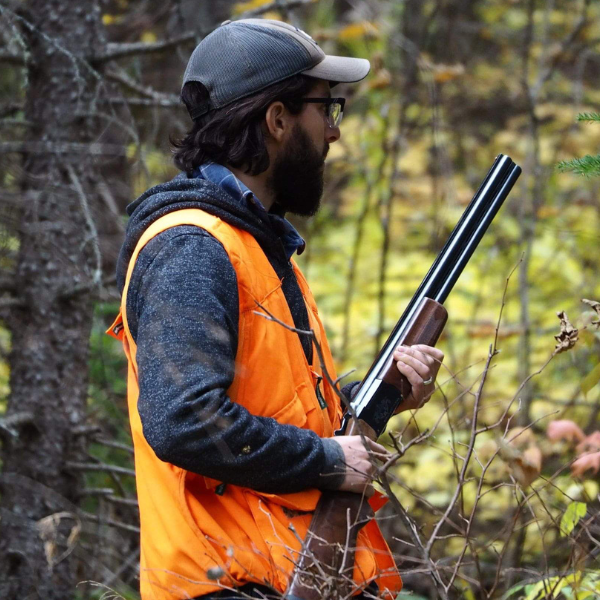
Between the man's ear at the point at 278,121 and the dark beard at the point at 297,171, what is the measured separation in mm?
31

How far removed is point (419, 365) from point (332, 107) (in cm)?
90

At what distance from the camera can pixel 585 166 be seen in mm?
2232

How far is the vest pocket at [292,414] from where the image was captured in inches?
83.7

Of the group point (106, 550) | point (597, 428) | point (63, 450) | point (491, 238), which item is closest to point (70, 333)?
point (63, 450)

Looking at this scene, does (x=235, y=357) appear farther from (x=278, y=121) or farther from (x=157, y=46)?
(x=157, y=46)

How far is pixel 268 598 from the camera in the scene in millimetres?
2012

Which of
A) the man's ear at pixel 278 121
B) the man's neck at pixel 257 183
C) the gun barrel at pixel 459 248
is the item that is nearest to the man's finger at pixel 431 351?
the gun barrel at pixel 459 248

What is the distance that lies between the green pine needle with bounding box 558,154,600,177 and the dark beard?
0.76m

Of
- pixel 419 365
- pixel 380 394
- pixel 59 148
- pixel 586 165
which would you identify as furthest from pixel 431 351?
pixel 59 148

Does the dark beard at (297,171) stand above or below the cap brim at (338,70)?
below

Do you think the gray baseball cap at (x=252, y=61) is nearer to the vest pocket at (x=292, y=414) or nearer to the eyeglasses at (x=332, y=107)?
the eyeglasses at (x=332, y=107)

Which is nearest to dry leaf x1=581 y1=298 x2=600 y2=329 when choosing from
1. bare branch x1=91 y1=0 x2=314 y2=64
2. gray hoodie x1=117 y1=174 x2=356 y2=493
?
gray hoodie x1=117 y1=174 x2=356 y2=493

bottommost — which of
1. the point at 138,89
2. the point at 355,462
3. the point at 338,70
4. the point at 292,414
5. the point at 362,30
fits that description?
the point at 355,462

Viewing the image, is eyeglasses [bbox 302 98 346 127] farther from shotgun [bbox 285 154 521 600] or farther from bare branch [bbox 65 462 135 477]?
bare branch [bbox 65 462 135 477]
